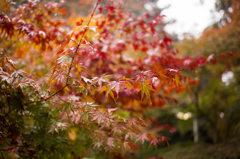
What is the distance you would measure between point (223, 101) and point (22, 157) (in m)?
6.57

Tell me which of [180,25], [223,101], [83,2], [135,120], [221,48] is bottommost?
[223,101]

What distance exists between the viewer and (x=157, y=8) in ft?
47.3

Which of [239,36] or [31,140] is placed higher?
[239,36]

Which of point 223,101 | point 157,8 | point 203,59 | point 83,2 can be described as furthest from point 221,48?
point 157,8

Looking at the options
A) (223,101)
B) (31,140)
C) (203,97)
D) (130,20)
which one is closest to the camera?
(31,140)

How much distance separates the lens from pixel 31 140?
4.53 ft

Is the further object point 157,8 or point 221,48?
point 157,8

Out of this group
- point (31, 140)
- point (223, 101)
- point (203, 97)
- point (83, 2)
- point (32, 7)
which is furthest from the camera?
point (83, 2)

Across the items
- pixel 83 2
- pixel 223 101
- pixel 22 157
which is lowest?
pixel 223 101

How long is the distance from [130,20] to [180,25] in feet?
16.9

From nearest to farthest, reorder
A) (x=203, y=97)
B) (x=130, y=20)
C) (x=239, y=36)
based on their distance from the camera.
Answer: (x=130, y=20), (x=239, y=36), (x=203, y=97)

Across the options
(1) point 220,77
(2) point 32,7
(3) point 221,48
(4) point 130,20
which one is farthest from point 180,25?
(2) point 32,7

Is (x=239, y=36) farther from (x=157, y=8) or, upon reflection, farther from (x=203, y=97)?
(x=157, y=8)

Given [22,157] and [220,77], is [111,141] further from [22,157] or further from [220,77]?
[220,77]
